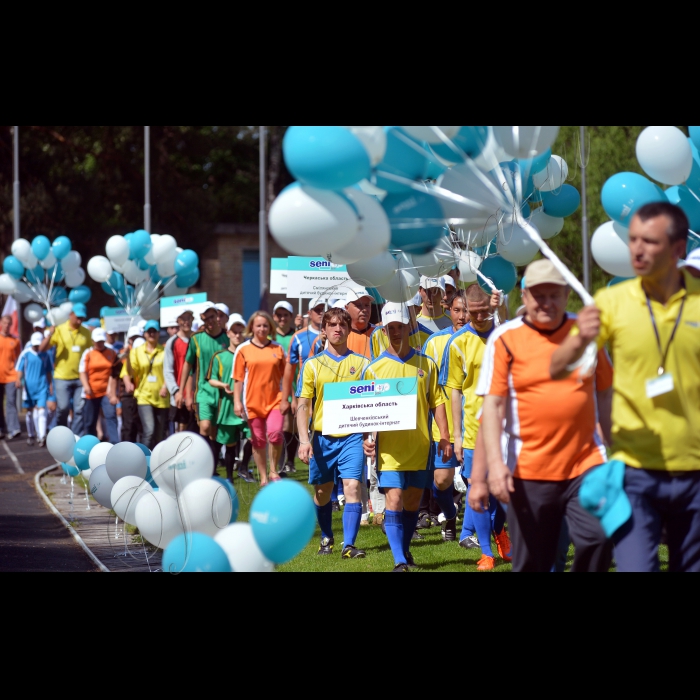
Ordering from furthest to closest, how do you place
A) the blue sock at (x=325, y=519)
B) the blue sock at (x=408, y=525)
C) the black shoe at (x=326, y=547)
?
the blue sock at (x=325, y=519), the black shoe at (x=326, y=547), the blue sock at (x=408, y=525)

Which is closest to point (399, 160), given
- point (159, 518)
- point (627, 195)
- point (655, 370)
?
point (627, 195)

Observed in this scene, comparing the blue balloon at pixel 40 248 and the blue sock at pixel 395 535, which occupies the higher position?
the blue balloon at pixel 40 248

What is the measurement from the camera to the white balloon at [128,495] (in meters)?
7.46

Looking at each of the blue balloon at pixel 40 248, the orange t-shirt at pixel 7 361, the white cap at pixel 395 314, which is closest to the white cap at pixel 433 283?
the white cap at pixel 395 314

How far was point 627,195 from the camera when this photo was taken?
610 centimetres

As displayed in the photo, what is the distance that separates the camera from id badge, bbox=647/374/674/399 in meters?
4.47

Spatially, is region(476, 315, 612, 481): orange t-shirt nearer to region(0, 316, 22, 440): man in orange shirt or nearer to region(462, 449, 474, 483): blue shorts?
region(462, 449, 474, 483): blue shorts

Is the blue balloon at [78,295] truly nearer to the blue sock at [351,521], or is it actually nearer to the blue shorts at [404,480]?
the blue sock at [351,521]

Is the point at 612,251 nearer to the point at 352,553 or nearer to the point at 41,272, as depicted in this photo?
the point at 352,553

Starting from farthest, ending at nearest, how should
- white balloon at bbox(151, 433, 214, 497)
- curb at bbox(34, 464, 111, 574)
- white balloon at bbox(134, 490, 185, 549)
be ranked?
curb at bbox(34, 464, 111, 574) < white balloon at bbox(151, 433, 214, 497) < white balloon at bbox(134, 490, 185, 549)

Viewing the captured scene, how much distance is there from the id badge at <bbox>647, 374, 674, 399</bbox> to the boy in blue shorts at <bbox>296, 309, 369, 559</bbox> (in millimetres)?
3820

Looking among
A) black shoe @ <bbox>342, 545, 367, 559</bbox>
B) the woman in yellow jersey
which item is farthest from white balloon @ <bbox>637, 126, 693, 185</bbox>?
the woman in yellow jersey

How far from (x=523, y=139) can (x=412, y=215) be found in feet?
2.25

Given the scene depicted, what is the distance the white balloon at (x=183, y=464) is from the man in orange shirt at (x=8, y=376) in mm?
12170
